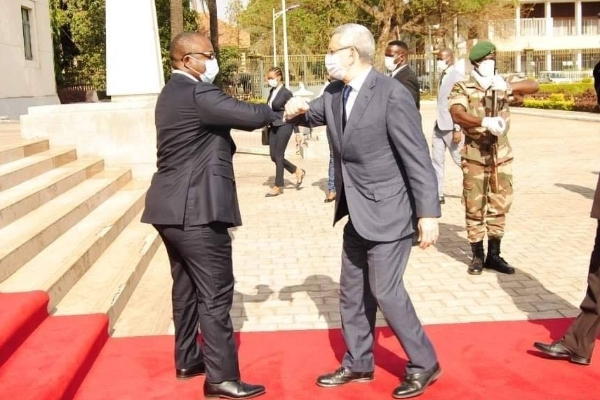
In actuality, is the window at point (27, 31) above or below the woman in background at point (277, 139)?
above

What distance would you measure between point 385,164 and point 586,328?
1539mm

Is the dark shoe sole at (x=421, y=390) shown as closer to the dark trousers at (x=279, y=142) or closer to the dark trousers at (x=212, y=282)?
the dark trousers at (x=212, y=282)

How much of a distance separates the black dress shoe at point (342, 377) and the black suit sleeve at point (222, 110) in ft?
4.79

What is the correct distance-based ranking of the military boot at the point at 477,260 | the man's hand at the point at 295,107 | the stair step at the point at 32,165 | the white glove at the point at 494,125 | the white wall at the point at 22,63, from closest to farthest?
the man's hand at the point at 295,107
the white glove at the point at 494,125
the military boot at the point at 477,260
the stair step at the point at 32,165
the white wall at the point at 22,63

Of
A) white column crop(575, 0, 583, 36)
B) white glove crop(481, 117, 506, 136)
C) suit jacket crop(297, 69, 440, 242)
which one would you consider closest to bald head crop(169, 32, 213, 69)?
suit jacket crop(297, 69, 440, 242)

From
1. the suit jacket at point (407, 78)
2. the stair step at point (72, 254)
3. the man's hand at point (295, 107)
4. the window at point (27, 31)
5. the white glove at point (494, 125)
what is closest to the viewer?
the man's hand at point (295, 107)

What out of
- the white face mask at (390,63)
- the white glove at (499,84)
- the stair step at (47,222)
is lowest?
the stair step at (47,222)

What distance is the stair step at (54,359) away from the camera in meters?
3.56

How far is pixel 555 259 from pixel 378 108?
3.66 meters

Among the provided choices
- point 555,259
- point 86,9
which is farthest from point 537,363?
point 86,9

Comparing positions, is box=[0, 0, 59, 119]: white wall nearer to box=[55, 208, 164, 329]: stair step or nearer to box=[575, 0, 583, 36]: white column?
box=[55, 208, 164, 329]: stair step

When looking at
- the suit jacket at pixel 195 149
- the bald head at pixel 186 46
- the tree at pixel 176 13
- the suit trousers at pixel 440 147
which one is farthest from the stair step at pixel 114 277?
the tree at pixel 176 13

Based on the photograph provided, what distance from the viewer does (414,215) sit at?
370 cm

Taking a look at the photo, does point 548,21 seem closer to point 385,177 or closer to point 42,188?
point 42,188
